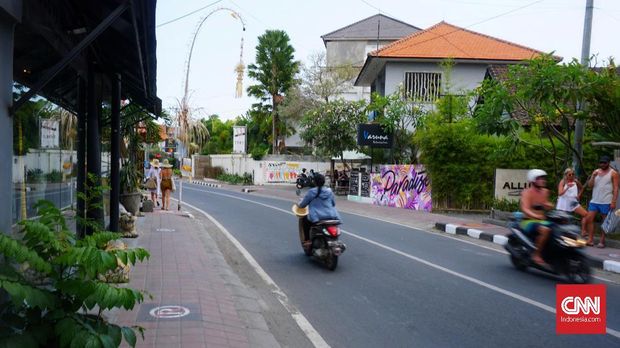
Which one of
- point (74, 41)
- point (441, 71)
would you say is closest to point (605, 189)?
point (74, 41)

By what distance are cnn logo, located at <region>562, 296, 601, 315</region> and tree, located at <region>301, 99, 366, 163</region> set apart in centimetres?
2543

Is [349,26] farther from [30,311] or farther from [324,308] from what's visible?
[30,311]

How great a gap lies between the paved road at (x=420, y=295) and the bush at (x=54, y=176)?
347 centimetres

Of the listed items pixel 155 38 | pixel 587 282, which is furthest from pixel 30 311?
pixel 587 282

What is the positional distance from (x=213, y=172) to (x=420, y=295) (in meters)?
53.4

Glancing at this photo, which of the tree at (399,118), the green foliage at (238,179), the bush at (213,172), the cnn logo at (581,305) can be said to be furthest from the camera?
the bush at (213,172)

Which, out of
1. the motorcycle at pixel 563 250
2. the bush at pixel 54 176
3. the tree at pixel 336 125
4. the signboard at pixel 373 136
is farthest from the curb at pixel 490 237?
the tree at pixel 336 125

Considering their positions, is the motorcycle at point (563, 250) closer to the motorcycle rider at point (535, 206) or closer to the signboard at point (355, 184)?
the motorcycle rider at point (535, 206)

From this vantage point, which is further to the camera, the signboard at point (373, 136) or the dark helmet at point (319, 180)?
the signboard at point (373, 136)

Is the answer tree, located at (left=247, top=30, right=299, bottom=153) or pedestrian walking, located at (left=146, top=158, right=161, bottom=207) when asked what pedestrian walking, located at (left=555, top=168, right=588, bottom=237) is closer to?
pedestrian walking, located at (left=146, top=158, right=161, bottom=207)

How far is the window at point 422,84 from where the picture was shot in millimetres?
31797

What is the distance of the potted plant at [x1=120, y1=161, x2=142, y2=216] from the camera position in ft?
50.9

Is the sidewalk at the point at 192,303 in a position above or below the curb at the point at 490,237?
above

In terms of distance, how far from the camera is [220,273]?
8727mm
